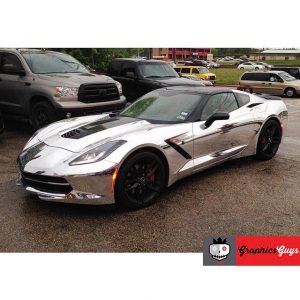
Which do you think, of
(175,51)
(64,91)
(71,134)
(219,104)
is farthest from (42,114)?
(175,51)

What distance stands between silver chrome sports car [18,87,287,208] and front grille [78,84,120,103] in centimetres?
228

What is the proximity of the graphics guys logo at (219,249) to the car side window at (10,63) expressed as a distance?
249 inches

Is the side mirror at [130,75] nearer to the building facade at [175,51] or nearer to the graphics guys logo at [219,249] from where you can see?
the building facade at [175,51]

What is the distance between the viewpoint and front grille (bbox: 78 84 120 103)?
7.62 meters

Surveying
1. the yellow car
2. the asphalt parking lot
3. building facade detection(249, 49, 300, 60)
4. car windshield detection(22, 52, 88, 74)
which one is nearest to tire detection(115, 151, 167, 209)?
the asphalt parking lot

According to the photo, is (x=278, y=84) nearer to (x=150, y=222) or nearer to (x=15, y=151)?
(x=15, y=151)

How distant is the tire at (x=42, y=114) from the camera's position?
7.51 metres

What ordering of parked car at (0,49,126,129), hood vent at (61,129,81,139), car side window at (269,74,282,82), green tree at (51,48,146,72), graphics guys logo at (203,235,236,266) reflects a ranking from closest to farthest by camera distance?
graphics guys logo at (203,235,236,266) < hood vent at (61,129,81,139) < parked car at (0,49,126,129) < green tree at (51,48,146,72) < car side window at (269,74,282,82)

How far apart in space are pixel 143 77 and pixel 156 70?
25.2 inches

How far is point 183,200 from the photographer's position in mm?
4559

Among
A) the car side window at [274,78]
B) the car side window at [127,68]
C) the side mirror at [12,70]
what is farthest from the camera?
the car side window at [274,78]

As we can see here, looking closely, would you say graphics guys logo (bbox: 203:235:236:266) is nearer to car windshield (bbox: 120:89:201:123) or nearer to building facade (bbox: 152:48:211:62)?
car windshield (bbox: 120:89:201:123)

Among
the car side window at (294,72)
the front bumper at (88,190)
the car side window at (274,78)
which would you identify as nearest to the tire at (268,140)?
the front bumper at (88,190)

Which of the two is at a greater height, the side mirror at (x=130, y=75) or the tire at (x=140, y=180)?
the side mirror at (x=130, y=75)
